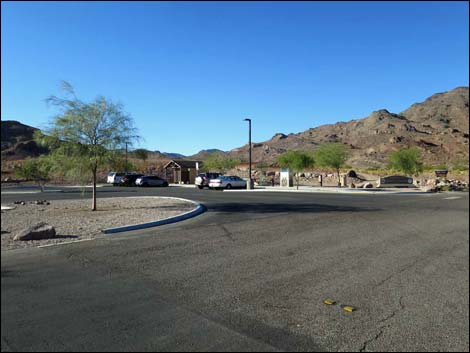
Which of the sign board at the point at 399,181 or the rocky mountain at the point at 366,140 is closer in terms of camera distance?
the sign board at the point at 399,181

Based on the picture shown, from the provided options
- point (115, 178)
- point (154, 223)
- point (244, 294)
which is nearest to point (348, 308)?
point (244, 294)

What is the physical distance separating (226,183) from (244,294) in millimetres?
32341

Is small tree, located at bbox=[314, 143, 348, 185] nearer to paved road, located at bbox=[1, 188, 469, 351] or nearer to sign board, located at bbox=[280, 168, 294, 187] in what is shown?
sign board, located at bbox=[280, 168, 294, 187]

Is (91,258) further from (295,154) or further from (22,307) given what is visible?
(295,154)

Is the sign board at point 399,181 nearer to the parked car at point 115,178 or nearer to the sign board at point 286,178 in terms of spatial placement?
the sign board at point 286,178

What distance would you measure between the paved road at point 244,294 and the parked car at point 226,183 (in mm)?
27901

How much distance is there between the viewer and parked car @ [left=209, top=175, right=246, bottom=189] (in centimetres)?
3675

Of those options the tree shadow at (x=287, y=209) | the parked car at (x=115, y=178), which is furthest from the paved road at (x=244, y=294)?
the parked car at (x=115, y=178)

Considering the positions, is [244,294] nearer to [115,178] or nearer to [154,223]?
[154,223]

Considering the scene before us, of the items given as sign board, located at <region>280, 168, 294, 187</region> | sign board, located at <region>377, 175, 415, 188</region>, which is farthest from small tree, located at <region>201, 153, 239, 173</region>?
sign board, located at <region>377, 175, 415, 188</region>

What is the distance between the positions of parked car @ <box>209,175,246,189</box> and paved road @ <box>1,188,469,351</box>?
27.9 m

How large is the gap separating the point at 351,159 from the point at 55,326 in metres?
114

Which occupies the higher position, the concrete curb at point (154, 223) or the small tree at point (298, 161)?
the small tree at point (298, 161)

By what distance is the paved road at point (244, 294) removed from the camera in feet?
8.80
